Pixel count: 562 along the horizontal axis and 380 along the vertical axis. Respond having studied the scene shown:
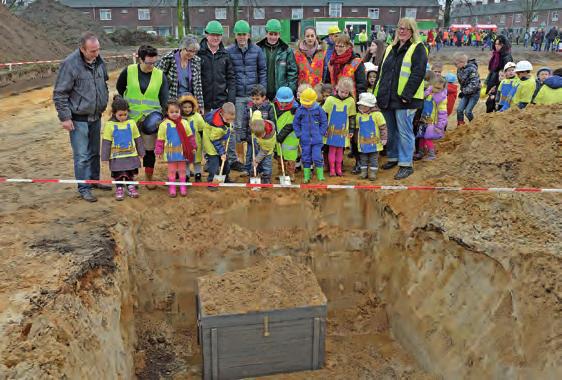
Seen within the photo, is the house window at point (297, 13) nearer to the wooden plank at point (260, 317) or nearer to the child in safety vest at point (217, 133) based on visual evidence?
the child in safety vest at point (217, 133)

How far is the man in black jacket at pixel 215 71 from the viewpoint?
6.69m

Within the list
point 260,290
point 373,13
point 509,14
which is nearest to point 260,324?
point 260,290

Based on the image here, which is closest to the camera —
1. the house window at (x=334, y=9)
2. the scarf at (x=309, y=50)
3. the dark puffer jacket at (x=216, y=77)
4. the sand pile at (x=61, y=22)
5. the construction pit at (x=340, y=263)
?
the construction pit at (x=340, y=263)

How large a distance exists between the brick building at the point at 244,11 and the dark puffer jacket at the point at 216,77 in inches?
1746

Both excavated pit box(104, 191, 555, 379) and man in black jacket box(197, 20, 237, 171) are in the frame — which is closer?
excavated pit box(104, 191, 555, 379)

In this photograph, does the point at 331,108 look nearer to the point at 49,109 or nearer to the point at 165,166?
the point at 165,166

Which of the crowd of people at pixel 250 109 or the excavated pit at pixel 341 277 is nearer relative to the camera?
the excavated pit at pixel 341 277

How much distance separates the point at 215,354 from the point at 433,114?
4.67m

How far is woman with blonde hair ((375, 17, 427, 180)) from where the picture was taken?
20.6ft

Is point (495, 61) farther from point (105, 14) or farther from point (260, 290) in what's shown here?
point (105, 14)

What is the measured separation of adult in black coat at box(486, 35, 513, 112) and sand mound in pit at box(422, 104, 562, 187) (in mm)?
2306

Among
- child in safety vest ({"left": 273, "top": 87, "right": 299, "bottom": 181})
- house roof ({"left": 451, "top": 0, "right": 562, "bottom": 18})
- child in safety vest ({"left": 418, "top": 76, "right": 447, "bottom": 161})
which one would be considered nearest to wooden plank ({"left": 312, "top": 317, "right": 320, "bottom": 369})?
child in safety vest ({"left": 273, "top": 87, "right": 299, "bottom": 181})

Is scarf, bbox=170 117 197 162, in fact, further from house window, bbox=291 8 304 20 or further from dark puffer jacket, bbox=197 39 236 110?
house window, bbox=291 8 304 20

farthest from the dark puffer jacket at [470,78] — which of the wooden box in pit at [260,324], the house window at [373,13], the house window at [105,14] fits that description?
the house window at [105,14]
